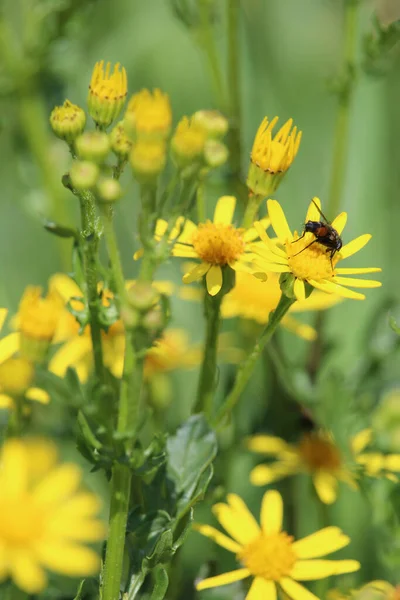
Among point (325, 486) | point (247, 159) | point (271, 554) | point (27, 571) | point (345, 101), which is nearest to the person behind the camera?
point (27, 571)

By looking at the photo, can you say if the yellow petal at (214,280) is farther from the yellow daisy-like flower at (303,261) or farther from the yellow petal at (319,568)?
the yellow petal at (319,568)

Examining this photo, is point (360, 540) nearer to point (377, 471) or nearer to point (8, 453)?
point (377, 471)

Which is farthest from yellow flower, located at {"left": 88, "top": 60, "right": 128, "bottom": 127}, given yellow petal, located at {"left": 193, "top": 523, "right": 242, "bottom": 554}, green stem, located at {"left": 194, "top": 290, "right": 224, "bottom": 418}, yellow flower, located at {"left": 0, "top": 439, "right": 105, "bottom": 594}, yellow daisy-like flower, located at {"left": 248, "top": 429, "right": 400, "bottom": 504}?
yellow daisy-like flower, located at {"left": 248, "top": 429, "right": 400, "bottom": 504}

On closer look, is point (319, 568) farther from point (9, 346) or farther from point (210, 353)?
point (9, 346)

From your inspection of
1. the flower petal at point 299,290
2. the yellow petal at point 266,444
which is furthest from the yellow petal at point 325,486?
the flower petal at point 299,290

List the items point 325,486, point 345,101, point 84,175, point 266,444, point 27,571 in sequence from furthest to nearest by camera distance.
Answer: point 345,101 < point 266,444 < point 325,486 < point 84,175 < point 27,571

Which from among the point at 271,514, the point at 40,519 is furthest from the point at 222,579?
the point at 40,519

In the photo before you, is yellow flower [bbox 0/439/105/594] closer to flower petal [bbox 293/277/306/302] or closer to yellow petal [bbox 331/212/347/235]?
flower petal [bbox 293/277/306/302]

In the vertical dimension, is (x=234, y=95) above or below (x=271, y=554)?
above
